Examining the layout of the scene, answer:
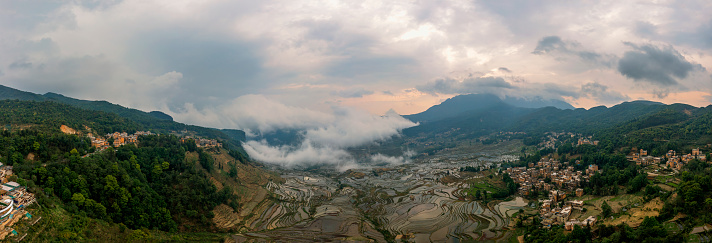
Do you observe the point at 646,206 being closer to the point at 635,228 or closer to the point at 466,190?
the point at 635,228

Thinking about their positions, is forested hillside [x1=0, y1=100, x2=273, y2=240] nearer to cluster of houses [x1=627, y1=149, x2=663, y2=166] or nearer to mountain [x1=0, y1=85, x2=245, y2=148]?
mountain [x1=0, y1=85, x2=245, y2=148]

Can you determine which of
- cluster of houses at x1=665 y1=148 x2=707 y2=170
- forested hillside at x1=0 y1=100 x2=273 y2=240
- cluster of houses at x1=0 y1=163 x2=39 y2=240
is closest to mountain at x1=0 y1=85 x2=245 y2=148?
forested hillside at x1=0 y1=100 x2=273 y2=240

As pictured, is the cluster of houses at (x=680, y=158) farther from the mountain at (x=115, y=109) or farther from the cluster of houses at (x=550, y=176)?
the mountain at (x=115, y=109)

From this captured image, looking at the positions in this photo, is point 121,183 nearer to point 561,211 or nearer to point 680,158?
point 561,211

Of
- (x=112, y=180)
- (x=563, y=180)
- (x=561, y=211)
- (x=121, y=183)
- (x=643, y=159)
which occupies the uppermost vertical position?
(x=112, y=180)

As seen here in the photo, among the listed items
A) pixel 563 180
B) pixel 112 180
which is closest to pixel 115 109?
pixel 112 180
